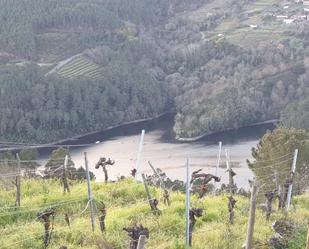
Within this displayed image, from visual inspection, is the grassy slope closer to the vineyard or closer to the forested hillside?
the forested hillside

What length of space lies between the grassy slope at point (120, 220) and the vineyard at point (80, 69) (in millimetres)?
52129

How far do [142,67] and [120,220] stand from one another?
62365mm

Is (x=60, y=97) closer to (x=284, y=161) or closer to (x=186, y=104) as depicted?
(x=186, y=104)

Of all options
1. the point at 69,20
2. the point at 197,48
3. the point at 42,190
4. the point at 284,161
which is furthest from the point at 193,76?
the point at 42,190

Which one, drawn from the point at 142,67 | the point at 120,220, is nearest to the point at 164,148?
the point at 142,67

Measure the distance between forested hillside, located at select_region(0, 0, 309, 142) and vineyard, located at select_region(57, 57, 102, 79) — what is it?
0.37 ft

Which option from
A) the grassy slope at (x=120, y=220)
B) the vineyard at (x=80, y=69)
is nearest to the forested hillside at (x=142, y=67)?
the vineyard at (x=80, y=69)

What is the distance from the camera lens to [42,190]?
24.0ft

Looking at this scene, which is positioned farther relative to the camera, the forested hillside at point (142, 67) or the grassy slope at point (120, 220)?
the forested hillside at point (142, 67)

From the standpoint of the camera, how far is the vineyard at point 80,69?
59550 mm

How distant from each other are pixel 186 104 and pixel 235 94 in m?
5.58

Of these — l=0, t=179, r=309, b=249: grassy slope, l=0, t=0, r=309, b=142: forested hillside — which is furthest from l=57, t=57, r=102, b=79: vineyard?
l=0, t=179, r=309, b=249: grassy slope

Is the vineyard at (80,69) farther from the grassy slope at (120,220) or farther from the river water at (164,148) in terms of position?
the grassy slope at (120,220)

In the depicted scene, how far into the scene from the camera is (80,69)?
6175 centimetres
